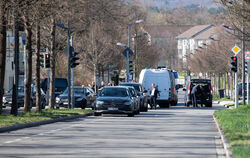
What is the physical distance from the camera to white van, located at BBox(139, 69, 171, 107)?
158 ft

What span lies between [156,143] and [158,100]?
30867 millimetres

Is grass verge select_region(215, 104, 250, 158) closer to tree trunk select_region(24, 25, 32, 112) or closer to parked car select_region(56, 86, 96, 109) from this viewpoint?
tree trunk select_region(24, 25, 32, 112)

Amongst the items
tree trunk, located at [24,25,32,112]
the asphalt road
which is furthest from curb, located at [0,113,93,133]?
tree trunk, located at [24,25,32,112]

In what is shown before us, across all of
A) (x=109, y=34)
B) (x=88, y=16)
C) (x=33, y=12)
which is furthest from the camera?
(x=109, y=34)

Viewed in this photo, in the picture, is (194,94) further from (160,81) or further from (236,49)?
(236,49)

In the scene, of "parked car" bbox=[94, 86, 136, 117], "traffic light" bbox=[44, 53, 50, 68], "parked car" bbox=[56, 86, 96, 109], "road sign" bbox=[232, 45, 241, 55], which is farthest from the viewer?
"parked car" bbox=[56, 86, 96, 109]

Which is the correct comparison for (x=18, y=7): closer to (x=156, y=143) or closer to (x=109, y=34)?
(x=156, y=143)

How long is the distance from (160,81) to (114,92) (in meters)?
13.4

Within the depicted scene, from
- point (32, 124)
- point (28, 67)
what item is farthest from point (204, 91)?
point (32, 124)

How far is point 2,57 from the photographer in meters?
29.2

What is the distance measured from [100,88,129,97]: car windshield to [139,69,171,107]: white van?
12831 mm

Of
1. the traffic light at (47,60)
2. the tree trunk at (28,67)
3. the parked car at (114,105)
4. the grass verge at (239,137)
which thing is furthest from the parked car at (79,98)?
the grass verge at (239,137)

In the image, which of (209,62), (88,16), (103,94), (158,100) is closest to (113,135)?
(103,94)

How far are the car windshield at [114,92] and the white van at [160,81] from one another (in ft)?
42.1
